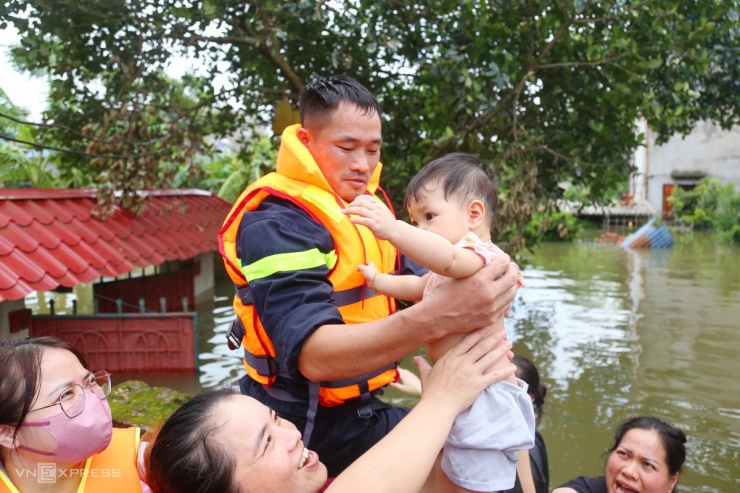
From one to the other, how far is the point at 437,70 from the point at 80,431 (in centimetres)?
513

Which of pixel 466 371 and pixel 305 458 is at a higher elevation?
pixel 466 371

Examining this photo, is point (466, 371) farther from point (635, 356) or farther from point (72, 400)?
point (635, 356)

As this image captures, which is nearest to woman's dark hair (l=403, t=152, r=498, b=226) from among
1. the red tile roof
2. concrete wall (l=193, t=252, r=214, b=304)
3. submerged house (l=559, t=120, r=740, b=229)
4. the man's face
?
the man's face

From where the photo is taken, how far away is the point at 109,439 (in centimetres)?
187

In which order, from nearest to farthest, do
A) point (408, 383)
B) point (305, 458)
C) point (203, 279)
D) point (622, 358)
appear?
1. point (305, 458)
2. point (408, 383)
3. point (622, 358)
4. point (203, 279)

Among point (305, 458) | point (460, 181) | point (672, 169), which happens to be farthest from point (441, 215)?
point (672, 169)

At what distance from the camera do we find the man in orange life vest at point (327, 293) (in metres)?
1.82

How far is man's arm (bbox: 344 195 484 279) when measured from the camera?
5.77 ft

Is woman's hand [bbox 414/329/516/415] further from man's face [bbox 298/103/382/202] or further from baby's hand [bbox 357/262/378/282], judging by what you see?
man's face [bbox 298/103/382/202]

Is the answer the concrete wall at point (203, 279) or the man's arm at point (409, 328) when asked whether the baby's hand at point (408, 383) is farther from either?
the concrete wall at point (203, 279)

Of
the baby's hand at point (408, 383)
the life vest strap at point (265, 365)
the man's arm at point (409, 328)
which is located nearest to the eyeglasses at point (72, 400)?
the life vest strap at point (265, 365)

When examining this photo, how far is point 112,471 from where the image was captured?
6.36 feet

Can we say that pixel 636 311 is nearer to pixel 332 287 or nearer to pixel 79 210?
pixel 79 210

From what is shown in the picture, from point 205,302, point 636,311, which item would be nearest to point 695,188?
point 636,311
